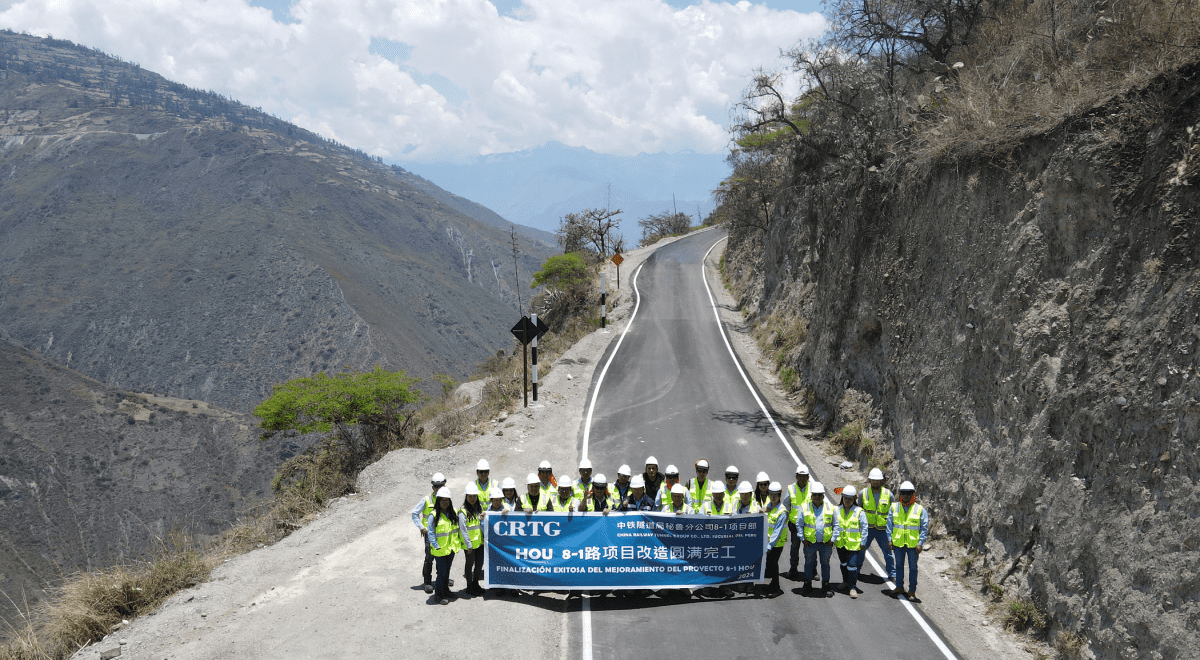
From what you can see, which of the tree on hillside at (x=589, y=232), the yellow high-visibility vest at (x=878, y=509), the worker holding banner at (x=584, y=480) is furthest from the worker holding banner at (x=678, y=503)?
the tree on hillside at (x=589, y=232)

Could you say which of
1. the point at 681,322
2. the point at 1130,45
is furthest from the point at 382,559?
the point at 681,322

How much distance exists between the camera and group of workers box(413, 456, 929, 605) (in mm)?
8531

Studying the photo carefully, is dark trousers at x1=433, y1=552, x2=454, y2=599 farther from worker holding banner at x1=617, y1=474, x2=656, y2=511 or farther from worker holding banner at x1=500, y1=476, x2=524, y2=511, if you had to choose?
worker holding banner at x1=617, y1=474, x2=656, y2=511

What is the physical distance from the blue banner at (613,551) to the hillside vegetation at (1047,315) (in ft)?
11.8

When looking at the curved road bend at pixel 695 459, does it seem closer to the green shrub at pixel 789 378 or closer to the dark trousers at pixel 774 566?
the dark trousers at pixel 774 566

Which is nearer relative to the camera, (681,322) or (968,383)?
(968,383)

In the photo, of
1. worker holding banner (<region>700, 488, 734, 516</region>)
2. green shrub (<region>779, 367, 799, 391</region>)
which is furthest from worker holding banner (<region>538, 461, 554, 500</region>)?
green shrub (<region>779, 367, 799, 391</region>)

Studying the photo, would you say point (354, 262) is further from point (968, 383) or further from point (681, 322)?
point (968, 383)

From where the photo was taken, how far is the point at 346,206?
181m

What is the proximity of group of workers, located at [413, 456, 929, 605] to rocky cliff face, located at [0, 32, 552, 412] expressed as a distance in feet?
296

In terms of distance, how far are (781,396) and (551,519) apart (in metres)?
12.4

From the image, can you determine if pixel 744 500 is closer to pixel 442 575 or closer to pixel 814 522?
pixel 814 522

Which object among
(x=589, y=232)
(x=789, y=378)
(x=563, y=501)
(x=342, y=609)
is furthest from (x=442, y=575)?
(x=589, y=232)

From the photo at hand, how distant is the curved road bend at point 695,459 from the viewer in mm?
7629
